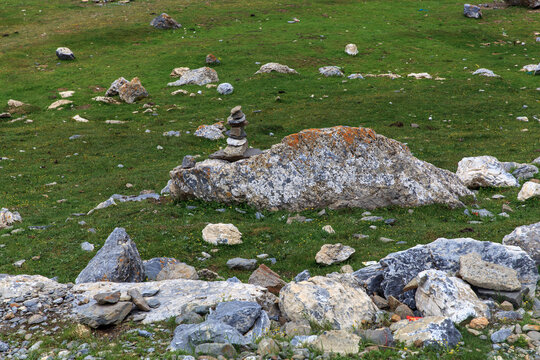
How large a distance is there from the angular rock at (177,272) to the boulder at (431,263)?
14.8ft

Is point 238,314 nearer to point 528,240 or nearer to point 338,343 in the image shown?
point 338,343

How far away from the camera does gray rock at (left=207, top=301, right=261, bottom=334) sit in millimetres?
7715

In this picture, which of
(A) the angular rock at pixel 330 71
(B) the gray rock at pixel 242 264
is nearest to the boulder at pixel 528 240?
(B) the gray rock at pixel 242 264

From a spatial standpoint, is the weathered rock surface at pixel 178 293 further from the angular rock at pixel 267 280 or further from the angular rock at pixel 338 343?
the angular rock at pixel 338 343

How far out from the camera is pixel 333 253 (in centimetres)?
1314

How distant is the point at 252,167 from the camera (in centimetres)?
1780

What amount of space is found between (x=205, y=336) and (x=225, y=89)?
32257 mm

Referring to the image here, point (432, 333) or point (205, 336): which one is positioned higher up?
point (432, 333)

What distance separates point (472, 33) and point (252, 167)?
48.2m

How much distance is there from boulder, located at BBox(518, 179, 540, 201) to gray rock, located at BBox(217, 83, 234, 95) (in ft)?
84.5

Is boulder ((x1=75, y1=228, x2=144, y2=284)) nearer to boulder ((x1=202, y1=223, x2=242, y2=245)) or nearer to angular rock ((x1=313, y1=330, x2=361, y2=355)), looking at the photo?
boulder ((x1=202, y1=223, x2=242, y2=245))

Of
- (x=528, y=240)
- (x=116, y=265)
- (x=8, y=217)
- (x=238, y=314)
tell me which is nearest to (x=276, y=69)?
(x=8, y=217)

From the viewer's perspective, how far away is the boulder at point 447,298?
305 inches

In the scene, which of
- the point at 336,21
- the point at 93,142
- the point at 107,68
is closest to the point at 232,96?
the point at 93,142
